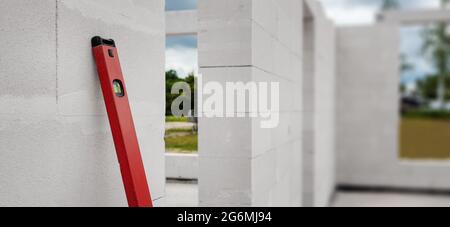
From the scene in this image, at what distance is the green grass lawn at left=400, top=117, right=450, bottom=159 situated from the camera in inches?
558

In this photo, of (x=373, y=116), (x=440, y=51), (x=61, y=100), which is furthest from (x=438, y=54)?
(x=61, y=100)

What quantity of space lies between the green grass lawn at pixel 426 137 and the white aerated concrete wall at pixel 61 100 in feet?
46.0

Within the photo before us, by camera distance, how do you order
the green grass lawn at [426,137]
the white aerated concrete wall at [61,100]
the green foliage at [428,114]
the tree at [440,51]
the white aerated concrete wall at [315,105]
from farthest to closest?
the tree at [440,51], the green grass lawn at [426,137], the green foliage at [428,114], the white aerated concrete wall at [315,105], the white aerated concrete wall at [61,100]

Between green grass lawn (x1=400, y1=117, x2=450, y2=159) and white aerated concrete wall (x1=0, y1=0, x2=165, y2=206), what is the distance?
14010 millimetres

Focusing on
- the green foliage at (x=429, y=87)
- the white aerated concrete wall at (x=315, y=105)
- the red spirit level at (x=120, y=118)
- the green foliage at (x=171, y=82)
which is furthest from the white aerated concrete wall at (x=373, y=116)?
the green foliage at (x=429, y=87)

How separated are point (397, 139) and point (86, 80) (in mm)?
5331

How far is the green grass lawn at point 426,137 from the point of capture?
14.2 m

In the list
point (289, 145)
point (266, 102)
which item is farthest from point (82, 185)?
point (289, 145)

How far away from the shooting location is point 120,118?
4.08ft

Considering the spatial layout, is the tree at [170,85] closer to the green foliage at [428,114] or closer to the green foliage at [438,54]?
the green foliage at [428,114]

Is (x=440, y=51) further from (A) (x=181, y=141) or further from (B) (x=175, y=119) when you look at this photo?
(B) (x=175, y=119)

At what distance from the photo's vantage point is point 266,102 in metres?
2.12

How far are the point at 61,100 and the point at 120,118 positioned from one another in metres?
0.18
